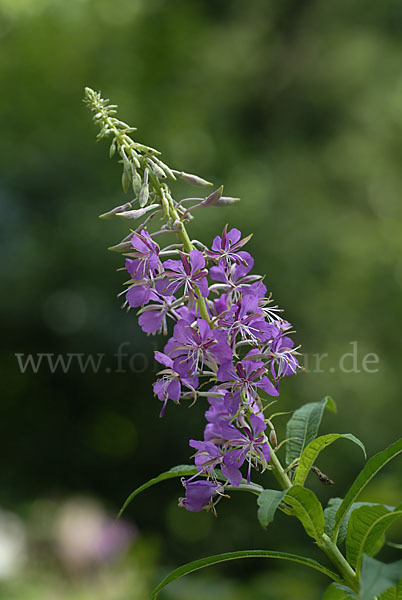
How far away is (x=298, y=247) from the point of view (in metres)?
5.82

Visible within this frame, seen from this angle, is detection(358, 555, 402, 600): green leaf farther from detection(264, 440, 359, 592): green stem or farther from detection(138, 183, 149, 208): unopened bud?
detection(138, 183, 149, 208): unopened bud

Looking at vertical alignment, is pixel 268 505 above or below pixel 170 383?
below

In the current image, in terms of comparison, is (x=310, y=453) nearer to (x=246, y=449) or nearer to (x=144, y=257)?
(x=246, y=449)

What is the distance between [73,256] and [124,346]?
3.22 feet

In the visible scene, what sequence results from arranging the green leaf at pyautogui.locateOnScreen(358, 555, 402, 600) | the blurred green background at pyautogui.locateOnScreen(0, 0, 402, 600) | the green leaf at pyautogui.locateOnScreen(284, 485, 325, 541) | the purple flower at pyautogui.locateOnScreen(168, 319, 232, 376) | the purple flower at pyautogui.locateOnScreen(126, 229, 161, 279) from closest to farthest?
the green leaf at pyautogui.locateOnScreen(358, 555, 402, 600) < the green leaf at pyautogui.locateOnScreen(284, 485, 325, 541) < the purple flower at pyautogui.locateOnScreen(168, 319, 232, 376) < the purple flower at pyautogui.locateOnScreen(126, 229, 161, 279) < the blurred green background at pyautogui.locateOnScreen(0, 0, 402, 600)

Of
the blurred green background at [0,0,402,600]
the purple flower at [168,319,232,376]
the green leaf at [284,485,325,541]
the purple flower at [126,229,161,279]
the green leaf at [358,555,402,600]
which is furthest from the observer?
the blurred green background at [0,0,402,600]

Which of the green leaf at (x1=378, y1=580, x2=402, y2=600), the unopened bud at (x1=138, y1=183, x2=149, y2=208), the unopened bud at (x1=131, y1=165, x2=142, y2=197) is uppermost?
the unopened bud at (x1=131, y1=165, x2=142, y2=197)

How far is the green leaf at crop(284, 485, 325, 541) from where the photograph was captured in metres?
1.09

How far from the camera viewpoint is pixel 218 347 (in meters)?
1.19

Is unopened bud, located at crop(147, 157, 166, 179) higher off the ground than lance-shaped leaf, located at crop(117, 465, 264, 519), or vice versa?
unopened bud, located at crop(147, 157, 166, 179)

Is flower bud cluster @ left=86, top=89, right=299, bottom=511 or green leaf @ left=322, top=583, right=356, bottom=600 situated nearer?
green leaf @ left=322, top=583, right=356, bottom=600

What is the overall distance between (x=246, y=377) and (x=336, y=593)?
440 mm

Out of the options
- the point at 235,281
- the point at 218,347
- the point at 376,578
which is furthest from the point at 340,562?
the point at 235,281

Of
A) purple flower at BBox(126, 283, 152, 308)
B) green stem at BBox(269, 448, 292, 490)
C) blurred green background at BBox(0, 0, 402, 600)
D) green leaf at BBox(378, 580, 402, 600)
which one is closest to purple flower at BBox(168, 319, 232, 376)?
purple flower at BBox(126, 283, 152, 308)
